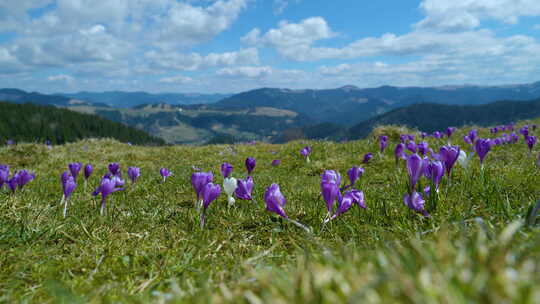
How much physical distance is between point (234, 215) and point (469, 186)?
3.51 meters

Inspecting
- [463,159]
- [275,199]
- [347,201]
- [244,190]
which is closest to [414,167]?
[347,201]

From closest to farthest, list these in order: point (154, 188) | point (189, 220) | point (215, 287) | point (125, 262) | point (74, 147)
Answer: point (215, 287) → point (125, 262) → point (189, 220) → point (154, 188) → point (74, 147)

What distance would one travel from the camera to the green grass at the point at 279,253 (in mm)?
1319

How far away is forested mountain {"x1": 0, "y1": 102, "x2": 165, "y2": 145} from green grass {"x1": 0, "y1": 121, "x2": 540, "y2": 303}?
515ft

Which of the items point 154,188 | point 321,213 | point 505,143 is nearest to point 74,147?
point 154,188

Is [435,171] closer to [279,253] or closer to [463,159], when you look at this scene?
[463,159]

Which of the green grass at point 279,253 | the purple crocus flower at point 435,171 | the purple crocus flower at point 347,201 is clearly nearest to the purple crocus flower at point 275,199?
the green grass at point 279,253

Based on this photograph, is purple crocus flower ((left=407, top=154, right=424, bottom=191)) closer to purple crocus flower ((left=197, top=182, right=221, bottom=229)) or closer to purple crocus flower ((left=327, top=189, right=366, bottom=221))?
purple crocus flower ((left=327, top=189, right=366, bottom=221))

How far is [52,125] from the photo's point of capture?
159 m

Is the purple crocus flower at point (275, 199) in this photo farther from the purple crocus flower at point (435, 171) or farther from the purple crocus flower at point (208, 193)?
the purple crocus flower at point (435, 171)

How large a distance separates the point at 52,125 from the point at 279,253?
611 feet

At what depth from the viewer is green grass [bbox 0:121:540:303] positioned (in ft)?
4.33

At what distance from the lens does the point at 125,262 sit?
10.4ft

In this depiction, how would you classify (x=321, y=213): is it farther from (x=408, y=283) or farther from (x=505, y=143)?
(x=505, y=143)
